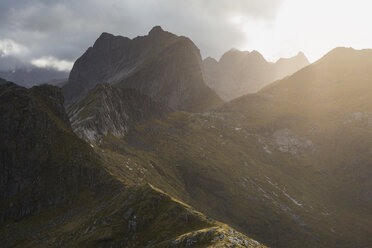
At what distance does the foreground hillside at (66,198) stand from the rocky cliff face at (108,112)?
25.3 meters

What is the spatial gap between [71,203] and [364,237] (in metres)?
124

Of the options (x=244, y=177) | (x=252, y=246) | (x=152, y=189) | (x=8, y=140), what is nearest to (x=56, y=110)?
(x=8, y=140)

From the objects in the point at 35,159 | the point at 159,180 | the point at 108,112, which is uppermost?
the point at 108,112

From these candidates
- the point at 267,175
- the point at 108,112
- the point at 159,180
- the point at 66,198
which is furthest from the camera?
the point at 267,175

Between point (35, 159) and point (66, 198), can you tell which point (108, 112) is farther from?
point (66, 198)

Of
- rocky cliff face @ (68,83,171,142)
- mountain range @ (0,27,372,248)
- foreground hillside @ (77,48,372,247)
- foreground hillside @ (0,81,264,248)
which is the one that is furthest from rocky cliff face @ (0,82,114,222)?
rocky cliff face @ (68,83,171,142)

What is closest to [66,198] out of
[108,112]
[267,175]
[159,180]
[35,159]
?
[35,159]

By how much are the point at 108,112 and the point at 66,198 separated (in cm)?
7518

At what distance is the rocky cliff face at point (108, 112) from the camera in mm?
120781

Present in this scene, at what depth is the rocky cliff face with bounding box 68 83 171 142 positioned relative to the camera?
121 meters

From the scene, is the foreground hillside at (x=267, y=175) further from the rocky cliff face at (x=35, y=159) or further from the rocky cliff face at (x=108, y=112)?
the rocky cliff face at (x=35, y=159)

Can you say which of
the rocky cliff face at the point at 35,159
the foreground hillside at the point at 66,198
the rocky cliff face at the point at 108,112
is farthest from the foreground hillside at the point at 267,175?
the foreground hillside at the point at 66,198

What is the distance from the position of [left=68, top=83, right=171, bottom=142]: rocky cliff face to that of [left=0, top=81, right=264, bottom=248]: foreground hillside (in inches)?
996

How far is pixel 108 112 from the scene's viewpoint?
142500 millimetres
